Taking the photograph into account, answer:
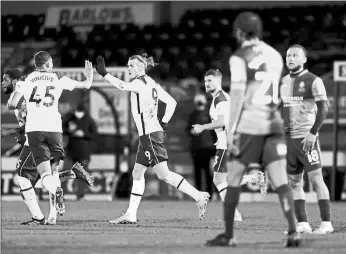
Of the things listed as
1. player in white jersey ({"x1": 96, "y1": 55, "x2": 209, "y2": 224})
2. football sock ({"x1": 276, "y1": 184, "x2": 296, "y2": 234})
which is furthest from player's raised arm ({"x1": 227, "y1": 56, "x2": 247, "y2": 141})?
player in white jersey ({"x1": 96, "y1": 55, "x2": 209, "y2": 224})

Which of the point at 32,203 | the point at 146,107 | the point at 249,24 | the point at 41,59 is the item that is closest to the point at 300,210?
the point at 146,107

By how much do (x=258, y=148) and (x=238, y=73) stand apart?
31.5 inches

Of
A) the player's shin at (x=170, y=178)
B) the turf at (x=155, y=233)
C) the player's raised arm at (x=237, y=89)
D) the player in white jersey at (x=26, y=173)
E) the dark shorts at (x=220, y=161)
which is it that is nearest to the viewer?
the turf at (x=155, y=233)

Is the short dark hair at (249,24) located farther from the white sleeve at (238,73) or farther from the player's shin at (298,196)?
the player's shin at (298,196)

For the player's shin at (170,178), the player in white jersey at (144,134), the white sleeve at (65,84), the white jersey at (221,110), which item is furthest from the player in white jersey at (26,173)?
the white jersey at (221,110)

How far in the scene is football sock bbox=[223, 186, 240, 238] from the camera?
32.3ft

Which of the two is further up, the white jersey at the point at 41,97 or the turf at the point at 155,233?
the white jersey at the point at 41,97

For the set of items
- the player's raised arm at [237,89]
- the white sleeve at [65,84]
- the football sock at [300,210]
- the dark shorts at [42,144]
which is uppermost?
the white sleeve at [65,84]

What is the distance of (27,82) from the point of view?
12977 millimetres

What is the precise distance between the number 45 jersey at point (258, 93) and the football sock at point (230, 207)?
623 mm

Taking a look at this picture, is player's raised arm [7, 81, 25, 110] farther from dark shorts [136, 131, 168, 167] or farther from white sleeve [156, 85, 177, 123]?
white sleeve [156, 85, 177, 123]

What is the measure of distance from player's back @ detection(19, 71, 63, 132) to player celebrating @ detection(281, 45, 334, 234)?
315cm

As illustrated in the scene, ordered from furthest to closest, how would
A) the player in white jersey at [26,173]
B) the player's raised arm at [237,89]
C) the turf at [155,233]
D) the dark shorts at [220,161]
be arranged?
the dark shorts at [220,161]
the player in white jersey at [26,173]
the player's raised arm at [237,89]
the turf at [155,233]

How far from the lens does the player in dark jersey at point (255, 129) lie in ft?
32.4
